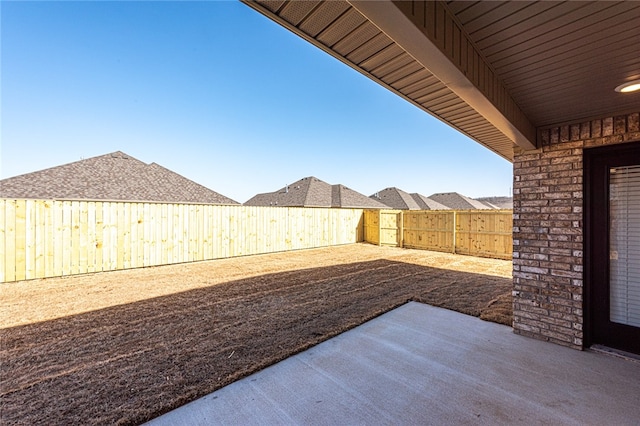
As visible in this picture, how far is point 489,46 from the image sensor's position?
1.71 meters

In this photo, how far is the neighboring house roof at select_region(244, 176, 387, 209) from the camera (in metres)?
17.2

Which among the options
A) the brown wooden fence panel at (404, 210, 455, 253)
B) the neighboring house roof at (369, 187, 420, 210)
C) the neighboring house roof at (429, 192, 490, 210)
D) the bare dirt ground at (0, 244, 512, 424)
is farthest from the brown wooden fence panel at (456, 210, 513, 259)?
the neighboring house roof at (429, 192, 490, 210)

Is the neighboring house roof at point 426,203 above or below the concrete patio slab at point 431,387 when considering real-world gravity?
above

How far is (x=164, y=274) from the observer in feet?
20.7

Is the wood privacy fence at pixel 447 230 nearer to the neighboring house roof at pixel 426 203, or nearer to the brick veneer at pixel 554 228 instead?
the brick veneer at pixel 554 228

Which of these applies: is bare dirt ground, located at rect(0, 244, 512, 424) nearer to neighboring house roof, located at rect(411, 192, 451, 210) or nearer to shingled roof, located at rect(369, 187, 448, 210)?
shingled roof, located at rect(369, 187, 448, 210)

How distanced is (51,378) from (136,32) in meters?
8.12

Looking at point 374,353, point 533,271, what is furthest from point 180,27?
point 533,271

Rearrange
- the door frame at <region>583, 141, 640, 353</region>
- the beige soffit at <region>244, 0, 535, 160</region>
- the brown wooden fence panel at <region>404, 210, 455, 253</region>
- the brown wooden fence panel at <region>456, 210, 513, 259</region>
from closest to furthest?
the beige soffit at <region>244, 0, 535, 160</region> → the door frame at <region>583, 141, 640, 353</region> → the brown wooden fence panel at <region>456, 210, 513, 259</region> → the brown wooden fence panel at <region>404, 210, 455, 253</region>

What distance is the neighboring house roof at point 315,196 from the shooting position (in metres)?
17.2

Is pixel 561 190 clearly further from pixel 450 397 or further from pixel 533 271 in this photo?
pixel 450 397

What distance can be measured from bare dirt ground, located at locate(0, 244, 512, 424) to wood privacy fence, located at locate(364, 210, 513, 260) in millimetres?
2236

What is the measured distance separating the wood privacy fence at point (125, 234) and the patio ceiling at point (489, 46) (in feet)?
23.8

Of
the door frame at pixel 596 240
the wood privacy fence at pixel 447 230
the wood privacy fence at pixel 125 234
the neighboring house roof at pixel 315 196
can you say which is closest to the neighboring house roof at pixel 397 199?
the neighboring house roof at pixel 315 196
